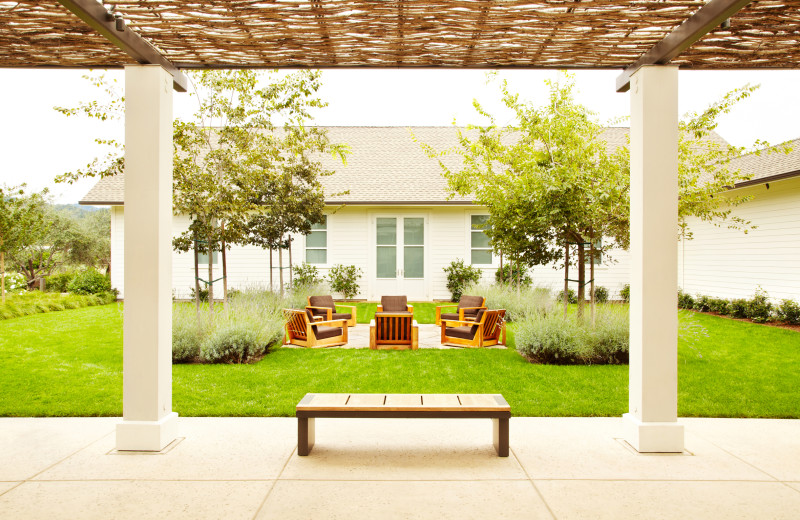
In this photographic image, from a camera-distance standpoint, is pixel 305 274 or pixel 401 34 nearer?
pixel 401 34

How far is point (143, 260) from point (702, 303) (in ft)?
51.6

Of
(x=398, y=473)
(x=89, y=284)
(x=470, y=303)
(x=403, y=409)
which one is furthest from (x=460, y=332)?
(x=89, y=284)

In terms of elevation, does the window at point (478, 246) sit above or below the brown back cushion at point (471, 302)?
above

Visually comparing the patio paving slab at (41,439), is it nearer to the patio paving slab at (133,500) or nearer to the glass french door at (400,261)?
the patio paving slab at (133,500)

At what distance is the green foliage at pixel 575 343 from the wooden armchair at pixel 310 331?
3523 mm

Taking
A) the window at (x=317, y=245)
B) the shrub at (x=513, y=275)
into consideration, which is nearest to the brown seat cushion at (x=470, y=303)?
the shrub at (x=513, y=275)

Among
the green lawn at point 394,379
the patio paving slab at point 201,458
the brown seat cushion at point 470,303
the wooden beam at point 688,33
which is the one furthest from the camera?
the brown seat cushion at point 470,303

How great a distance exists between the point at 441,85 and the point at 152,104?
110 feet

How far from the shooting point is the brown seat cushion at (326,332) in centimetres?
999

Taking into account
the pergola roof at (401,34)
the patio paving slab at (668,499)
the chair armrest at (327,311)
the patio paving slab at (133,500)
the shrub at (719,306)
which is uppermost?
the pergola roof at (401,34)

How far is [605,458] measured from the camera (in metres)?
4.25

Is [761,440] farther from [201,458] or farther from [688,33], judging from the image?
[201,458]

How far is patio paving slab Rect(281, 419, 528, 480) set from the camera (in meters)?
3.92

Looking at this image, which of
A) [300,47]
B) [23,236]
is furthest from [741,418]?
[23,236]
